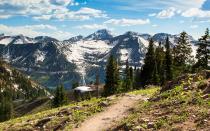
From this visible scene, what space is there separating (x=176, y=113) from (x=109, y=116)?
30.5 feet

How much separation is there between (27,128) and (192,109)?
1744 cm

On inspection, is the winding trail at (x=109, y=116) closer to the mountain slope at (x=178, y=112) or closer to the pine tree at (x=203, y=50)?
the mountain slope at (x=178, y=112)

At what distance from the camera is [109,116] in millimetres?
33531

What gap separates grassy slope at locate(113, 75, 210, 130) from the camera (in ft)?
75.5

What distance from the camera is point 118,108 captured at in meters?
36.3

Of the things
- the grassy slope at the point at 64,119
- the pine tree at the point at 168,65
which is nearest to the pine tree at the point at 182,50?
the pine tree at the point at 168,65

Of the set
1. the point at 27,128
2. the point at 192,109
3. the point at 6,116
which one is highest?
the point at 192,109

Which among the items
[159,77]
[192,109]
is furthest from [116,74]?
[192,109]

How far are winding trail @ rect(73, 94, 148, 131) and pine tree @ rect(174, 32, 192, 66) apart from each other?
6431 centimetres

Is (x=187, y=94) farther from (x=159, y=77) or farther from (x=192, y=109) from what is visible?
(x=159, y=77)

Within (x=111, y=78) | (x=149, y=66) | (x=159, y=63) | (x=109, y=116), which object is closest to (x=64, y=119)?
(x=109, y=116)

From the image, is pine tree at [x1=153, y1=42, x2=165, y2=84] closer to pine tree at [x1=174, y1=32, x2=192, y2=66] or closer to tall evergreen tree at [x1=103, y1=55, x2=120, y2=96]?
pine tree at [x1=174, y1=32, x2=192, y2=66]

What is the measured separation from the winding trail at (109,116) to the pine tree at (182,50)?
6431 centimetres

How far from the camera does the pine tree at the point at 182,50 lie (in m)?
101
